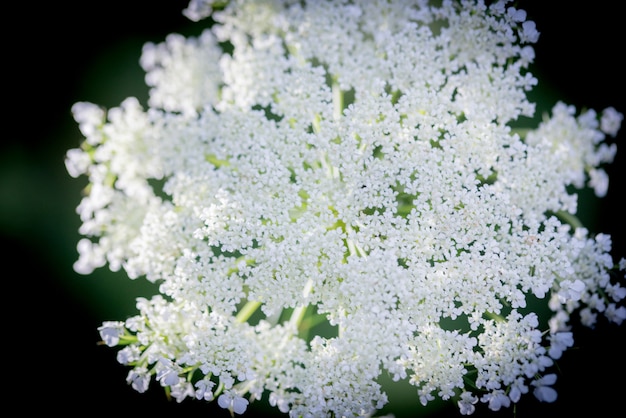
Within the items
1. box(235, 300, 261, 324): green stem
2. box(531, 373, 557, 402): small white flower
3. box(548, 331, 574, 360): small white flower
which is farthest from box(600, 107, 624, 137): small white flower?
box(235, 300, 261, 324): green stem

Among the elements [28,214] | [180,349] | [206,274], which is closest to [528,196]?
[206,274]

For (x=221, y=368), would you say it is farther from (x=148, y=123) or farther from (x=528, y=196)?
(x=528, y=196)

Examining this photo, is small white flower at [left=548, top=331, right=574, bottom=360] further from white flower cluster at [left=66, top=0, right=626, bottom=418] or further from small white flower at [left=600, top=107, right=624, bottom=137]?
small white flower at [left=600, top=107, right=624, bottom=137]

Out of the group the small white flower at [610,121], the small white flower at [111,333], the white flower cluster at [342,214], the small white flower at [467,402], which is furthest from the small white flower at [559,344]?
the small white flower at [111,333]

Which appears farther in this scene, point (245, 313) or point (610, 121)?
point (610, 121)

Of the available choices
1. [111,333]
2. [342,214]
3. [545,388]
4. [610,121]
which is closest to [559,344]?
[545,388]

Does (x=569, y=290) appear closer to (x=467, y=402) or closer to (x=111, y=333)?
(x=467, y=402)

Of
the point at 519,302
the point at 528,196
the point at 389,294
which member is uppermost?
the point at 528,196

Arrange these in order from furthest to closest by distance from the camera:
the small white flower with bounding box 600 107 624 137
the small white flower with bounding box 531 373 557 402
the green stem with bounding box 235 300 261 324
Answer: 1. the small white flower with bounding box 600 107 624 137
2. the green stem with bounding box 235 300 261 324
3. the small white flower with bounding box 531 373 557 402
